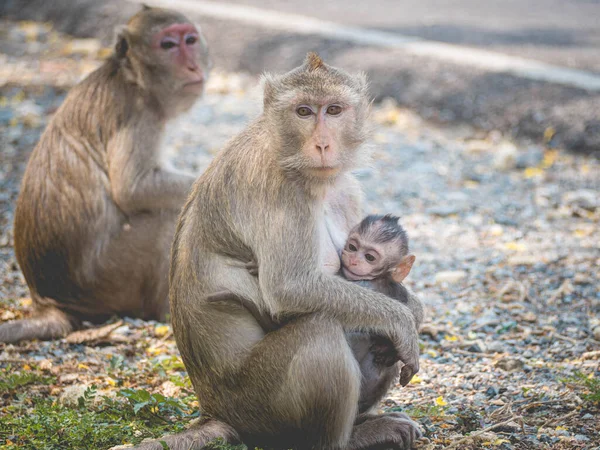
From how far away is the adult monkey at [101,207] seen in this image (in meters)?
5.36

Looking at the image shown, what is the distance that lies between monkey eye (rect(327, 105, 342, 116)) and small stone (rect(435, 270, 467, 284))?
2408 mm

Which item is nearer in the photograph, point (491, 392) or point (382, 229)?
point (382, 229)

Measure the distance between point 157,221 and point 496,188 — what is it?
129 inches

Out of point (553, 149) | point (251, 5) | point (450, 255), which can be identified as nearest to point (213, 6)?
point (251, 5)

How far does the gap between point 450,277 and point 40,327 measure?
2.76 m

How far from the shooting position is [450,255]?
20.5 feet

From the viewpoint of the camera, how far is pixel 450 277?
5836 millimetres

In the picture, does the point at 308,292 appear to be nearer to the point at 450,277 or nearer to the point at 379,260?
the point at 379,260

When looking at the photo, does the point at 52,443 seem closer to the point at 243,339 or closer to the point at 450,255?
the point at 243,339

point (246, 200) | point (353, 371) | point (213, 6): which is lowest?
point (353, 371)

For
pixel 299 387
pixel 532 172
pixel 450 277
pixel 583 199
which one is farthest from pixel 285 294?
pixel 532 172

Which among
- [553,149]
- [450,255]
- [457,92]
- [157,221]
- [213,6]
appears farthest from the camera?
[213,6]

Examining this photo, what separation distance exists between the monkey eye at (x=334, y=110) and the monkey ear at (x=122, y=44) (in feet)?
8.72

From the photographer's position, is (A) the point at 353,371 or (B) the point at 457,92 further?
(B) the point at 457,92
